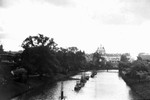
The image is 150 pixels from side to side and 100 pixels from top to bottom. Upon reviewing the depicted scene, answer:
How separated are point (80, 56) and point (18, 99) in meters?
113

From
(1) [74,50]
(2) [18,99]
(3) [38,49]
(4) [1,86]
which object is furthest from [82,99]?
(1) [74,50]

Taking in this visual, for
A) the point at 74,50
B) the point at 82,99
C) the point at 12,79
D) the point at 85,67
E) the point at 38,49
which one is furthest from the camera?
the point at 85,67

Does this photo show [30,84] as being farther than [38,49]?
No

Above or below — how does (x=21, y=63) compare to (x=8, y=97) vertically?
above

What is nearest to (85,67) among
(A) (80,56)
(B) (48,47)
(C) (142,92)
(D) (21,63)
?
(A) (80,56)

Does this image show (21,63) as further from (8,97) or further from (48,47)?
(8,97)

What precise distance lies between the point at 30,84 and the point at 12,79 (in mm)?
6770

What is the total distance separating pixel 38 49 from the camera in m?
88.9

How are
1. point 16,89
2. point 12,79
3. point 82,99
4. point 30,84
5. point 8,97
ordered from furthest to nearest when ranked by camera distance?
point 30,84 → point 12,79 → point 16,89 → point 82,99 → point 8,97

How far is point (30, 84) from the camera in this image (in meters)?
76.6

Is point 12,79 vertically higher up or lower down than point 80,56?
lower down

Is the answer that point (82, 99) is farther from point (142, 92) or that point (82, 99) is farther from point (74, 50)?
point (74, 50)

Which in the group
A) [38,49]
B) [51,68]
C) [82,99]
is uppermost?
[38,49]

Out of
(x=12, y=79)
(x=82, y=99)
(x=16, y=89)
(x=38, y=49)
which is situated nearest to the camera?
(x=82, y=99)
